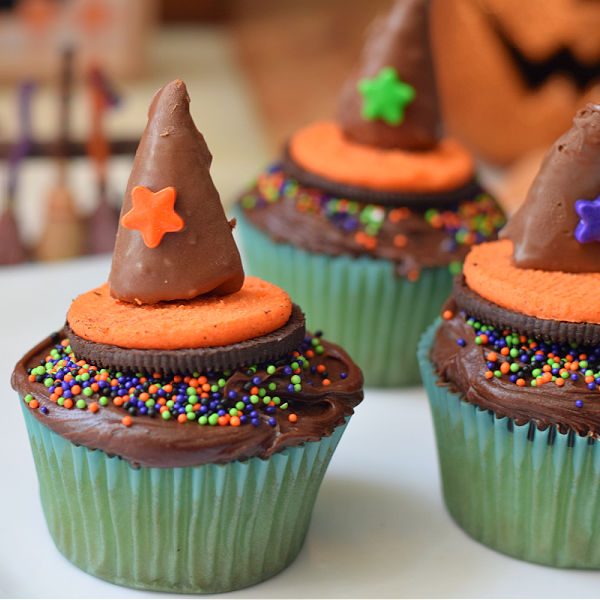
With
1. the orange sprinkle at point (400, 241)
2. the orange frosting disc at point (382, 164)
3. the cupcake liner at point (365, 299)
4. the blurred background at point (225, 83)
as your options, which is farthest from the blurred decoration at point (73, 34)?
the orange sprinkle at point (400, 241)

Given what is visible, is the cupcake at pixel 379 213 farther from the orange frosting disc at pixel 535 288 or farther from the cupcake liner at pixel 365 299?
the orange frosting disc at pixel 535 288

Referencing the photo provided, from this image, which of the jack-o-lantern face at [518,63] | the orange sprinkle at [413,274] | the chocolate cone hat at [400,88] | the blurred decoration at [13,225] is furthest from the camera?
the jack-o-lantern face at [518,63]

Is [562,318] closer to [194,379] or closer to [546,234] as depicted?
[546,234]

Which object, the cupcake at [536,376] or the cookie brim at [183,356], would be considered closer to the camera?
the cookie brim at [183,356]

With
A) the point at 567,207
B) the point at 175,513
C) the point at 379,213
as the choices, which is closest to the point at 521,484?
the point at 567,207

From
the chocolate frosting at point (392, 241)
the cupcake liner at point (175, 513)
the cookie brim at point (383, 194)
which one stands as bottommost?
the cupcake liner at point (175, 513)

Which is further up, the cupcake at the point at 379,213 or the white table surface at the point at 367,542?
the cupcake at the point at 379,213

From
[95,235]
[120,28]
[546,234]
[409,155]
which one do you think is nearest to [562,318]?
[546,234]

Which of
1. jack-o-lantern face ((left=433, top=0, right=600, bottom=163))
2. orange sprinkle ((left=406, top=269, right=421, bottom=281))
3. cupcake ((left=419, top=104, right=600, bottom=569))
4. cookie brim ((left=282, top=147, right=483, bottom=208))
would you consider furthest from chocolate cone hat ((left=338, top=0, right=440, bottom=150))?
jack-o-lantern face ((left=433, top=0, right=600, bottom=163))

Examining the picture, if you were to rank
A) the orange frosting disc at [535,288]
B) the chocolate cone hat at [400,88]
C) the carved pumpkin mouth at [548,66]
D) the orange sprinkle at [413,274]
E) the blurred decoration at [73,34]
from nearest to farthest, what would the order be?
the orange frosting disc at [535,288] < the orange sprinkle at [413,274] < the chocolate cone hat at [400,88] < the carved pumpkin mouth at [548,66] < the blurred decoration at [73,34]
